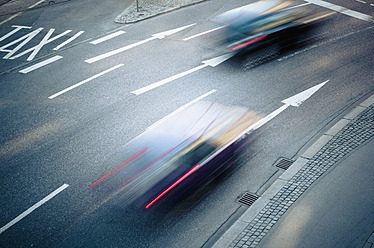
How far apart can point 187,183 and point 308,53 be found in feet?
26.8

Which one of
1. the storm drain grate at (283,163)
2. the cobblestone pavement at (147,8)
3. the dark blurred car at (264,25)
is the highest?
the cobblestone pavement at (147,8)

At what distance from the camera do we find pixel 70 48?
1655cm

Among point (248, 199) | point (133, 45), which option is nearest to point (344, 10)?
point (133, 45)

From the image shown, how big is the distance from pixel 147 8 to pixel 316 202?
14935 mm

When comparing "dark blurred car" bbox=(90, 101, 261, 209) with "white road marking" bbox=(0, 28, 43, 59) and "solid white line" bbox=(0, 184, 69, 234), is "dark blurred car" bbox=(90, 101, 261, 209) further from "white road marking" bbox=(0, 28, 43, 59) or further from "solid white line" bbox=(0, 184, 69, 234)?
"white road marking" bbox=(0, 28, 43, 59)

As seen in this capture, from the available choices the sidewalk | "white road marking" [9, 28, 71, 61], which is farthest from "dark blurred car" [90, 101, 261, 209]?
"white road marking" [9, 28, 71, 61]

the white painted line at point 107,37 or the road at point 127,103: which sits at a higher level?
the white painted line at point 107,37

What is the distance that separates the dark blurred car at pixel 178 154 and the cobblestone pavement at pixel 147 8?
8856 mm

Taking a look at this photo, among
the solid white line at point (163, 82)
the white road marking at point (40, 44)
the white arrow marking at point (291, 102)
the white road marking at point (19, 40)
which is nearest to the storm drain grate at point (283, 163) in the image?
the white arrow marking at point (291, 102)

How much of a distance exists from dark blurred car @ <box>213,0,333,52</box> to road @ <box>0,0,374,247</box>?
2.48ft

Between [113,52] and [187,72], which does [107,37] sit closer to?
[113,52]

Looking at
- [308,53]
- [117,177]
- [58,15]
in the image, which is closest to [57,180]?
[117,177]

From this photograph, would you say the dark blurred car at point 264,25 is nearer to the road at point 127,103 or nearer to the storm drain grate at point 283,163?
the road at point 127,103

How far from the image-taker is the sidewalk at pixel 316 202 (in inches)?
291
